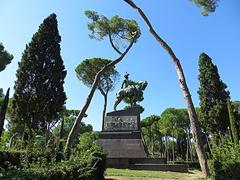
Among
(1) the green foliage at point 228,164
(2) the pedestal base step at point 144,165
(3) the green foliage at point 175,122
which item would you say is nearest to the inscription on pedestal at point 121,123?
(2) the pedestal base step at point 144,165

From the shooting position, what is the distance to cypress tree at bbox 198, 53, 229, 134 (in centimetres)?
2552

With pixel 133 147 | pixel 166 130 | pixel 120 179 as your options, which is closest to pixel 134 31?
pixel 133 147

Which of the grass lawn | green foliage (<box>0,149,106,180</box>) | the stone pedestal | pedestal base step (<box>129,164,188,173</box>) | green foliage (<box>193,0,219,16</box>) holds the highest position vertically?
green foliage (<box>193,0,219,16</box>)

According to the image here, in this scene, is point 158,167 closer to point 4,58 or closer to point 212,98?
point 212,98

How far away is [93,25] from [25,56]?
316 inches

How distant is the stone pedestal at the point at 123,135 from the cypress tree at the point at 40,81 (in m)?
6.31

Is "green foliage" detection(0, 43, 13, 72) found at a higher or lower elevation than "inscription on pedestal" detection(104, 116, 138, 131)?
higher

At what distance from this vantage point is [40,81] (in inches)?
858

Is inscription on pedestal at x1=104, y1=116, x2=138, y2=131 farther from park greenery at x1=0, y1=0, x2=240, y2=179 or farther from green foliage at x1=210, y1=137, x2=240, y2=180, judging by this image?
green foliage at x1=210, y1=137, x2=240, y2=180

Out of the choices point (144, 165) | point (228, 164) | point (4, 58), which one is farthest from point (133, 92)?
point (228, 164)

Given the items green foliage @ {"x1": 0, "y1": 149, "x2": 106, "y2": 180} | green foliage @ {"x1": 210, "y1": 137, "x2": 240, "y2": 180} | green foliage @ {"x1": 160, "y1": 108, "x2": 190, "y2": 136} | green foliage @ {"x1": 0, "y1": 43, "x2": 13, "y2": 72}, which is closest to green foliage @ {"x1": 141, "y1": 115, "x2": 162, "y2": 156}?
green foliage @ {"x1": 160, "y1": 108, "x2": 190, "y2": 136}

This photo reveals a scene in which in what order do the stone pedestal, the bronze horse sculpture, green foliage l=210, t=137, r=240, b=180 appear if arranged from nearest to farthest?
green foliage l=210, t=137, r=240, b=180 < the stone pedestal < the bronze horse sculpture

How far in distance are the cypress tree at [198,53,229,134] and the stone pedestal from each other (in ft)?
37.0

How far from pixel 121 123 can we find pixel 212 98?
1306cm
